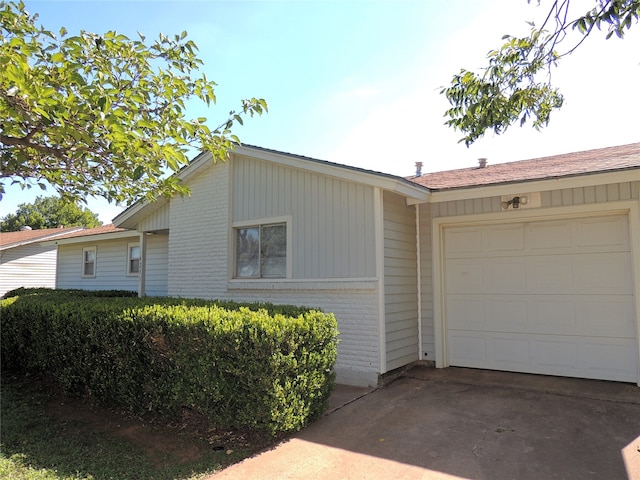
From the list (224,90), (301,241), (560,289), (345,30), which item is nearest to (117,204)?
(224,90)

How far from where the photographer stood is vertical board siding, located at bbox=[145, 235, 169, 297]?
1246 cm

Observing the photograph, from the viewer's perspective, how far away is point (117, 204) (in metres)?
6.75

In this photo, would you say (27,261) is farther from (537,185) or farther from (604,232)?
(604,232)

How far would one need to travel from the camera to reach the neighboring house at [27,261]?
19225 mm

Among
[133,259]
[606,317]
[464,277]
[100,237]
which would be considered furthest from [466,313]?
[100,237]

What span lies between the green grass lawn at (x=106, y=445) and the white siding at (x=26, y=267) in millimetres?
17135

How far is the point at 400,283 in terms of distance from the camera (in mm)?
6980

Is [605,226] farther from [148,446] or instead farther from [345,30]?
[148,446]

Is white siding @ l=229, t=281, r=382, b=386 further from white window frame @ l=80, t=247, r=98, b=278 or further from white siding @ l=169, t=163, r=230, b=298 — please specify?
white window frame @ l=80, t=247, r=98, b=278

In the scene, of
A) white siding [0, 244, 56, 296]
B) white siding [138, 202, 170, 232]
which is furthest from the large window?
white siding [0, 244, 56, 296]

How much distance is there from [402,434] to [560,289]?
3.62 meters

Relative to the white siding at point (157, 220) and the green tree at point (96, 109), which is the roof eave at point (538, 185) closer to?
the green tree at point (96, 109)

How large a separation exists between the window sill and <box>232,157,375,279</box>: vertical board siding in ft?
0.31

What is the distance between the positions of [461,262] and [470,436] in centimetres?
344
